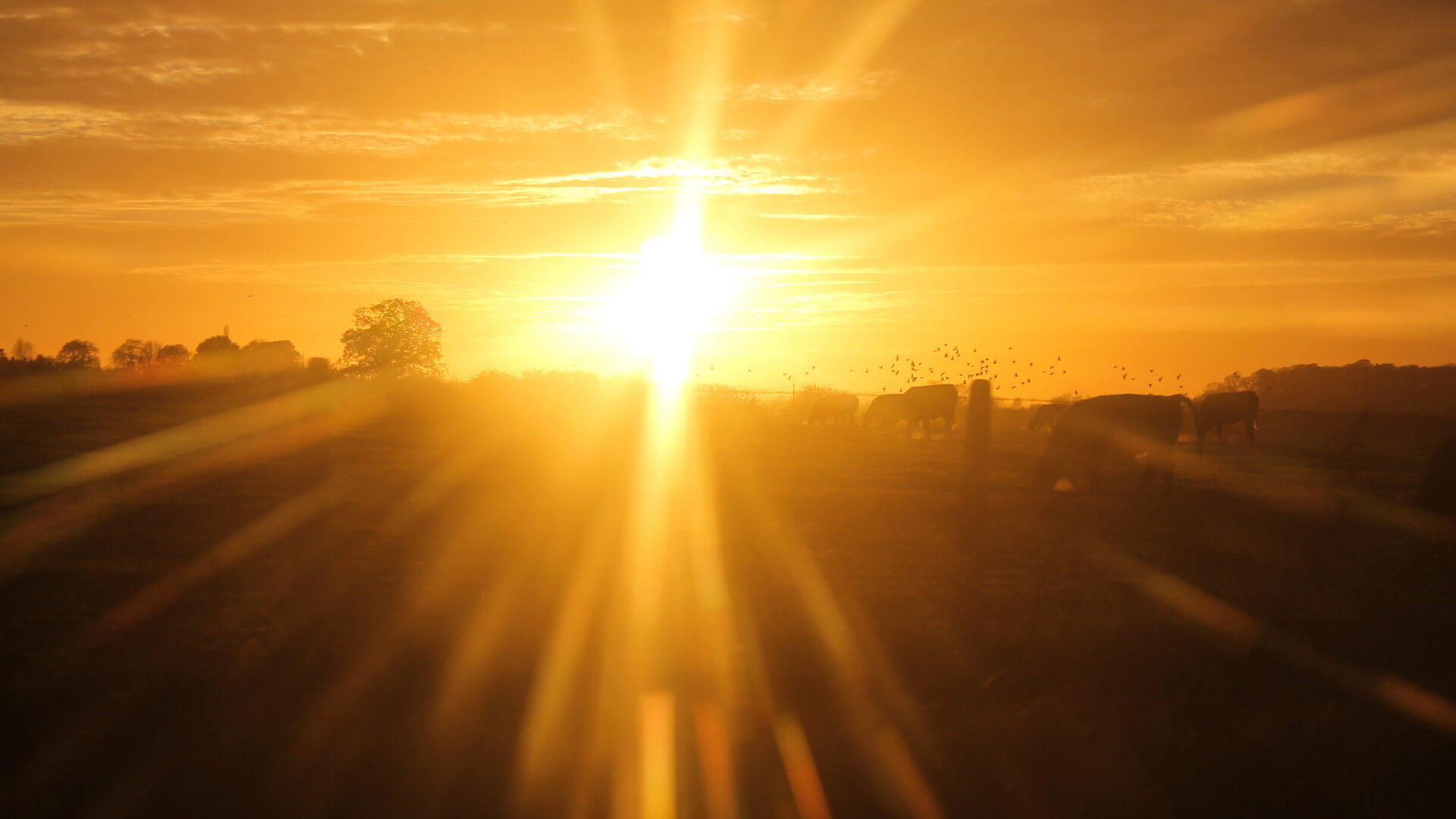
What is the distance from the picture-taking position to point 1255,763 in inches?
239

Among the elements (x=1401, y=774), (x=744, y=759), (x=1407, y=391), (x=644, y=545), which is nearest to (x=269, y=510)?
(x=644, y=545)

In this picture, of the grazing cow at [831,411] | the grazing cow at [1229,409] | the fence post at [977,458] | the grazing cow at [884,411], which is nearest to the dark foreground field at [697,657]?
the fence post at [977,458]

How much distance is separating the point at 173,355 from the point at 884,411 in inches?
1526

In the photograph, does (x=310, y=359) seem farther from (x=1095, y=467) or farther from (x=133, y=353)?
(x=1095, y=467)

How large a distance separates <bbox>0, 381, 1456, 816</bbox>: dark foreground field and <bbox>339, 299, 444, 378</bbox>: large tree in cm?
3246

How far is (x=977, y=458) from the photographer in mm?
9359

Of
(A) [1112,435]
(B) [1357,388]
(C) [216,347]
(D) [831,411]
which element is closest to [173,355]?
(C) [216,347]

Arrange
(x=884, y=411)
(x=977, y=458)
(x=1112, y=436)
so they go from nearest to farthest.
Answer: (x=977, y=458), (x=1112, y=436), (x=884, y=411)

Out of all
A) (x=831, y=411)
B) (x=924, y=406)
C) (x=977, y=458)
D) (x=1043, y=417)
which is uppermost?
(x=977, y=458)

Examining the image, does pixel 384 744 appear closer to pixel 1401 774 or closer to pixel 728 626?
pixel 728 626

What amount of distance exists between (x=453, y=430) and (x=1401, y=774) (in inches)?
980

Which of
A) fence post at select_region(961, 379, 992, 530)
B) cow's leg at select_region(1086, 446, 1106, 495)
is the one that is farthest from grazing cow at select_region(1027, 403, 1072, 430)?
fence post at select_region(961, 379, 992, 530)

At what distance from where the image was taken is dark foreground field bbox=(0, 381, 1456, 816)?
602cm

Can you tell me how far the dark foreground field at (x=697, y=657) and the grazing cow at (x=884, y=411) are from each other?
2611cm
